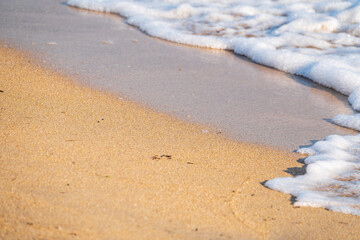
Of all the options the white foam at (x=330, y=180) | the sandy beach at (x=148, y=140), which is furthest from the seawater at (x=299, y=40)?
the sandy beach at (x=148, y=140)

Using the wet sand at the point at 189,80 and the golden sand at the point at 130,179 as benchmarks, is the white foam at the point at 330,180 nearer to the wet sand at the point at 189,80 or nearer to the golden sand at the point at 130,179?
the golden sand at the point at 130,179

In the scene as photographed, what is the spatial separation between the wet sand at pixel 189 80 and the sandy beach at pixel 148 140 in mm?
18

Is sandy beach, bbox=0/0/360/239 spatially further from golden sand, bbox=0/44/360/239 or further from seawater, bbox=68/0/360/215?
seawater, bbox=68/0/360/215

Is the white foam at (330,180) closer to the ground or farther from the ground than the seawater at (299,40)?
closer to the ground

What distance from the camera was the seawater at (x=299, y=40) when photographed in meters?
2.55

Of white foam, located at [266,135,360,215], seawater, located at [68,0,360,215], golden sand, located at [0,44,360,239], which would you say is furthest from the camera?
seawater, located at [68,0,360,215]

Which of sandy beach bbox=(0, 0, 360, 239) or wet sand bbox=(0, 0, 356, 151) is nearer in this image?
sandy beach bbox=(0, 0, 360, 239)

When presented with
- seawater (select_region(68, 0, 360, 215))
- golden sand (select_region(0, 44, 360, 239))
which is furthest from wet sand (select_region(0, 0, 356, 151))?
golden sand (select_region(0, 44, 360, 239))

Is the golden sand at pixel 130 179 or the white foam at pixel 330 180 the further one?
the white foam at pixel 330 180

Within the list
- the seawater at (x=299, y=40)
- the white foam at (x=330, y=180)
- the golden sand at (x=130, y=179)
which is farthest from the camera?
the seawater at (x=299, y=40)

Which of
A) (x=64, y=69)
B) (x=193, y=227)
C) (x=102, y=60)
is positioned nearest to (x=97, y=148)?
(x=193, y=227)

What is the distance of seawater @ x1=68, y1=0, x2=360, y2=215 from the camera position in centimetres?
255

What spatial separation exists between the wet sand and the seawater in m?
0.20

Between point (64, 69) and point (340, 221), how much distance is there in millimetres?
2701
